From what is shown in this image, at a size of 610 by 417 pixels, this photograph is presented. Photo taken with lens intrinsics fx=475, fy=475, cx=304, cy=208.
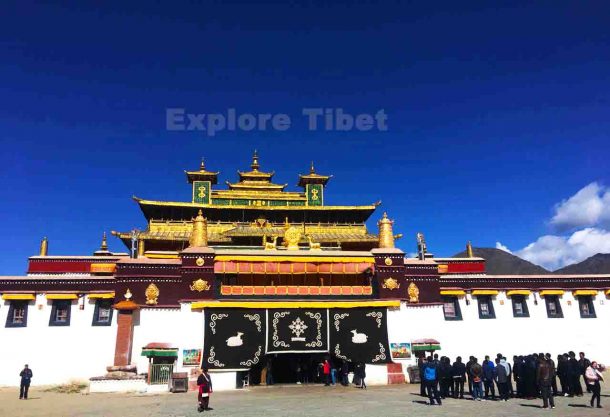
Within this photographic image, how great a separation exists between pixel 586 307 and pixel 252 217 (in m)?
25.2

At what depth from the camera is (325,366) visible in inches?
811

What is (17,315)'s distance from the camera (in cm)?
2358

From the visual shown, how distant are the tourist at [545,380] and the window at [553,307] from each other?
43.6 feet

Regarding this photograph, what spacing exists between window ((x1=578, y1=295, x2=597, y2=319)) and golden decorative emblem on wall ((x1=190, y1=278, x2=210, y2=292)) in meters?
20.6

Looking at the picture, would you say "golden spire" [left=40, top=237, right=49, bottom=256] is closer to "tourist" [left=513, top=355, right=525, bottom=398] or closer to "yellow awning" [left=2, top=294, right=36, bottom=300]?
"yellow awning" [left=2, top=294, right=36, bottom=300]

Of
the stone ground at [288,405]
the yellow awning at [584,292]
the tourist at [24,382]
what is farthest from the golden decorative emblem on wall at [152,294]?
the yellow awning at [584,292]

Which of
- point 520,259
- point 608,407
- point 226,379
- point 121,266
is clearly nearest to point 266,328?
point 226,379

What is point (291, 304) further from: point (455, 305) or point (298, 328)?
point (455, 305)

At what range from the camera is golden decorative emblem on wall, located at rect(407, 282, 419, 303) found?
74.7 ft

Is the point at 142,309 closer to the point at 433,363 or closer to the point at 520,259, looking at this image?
the point at 433,363

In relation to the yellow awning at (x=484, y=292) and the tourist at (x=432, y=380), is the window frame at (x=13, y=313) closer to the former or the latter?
the tourist at (x=432, y=380)

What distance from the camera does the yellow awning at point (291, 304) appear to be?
20.8 m

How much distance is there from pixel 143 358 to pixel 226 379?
12.5 feet

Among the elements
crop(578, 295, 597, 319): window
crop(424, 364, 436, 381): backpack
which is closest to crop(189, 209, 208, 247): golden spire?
crop(424, 364, 436, 381): backpack
